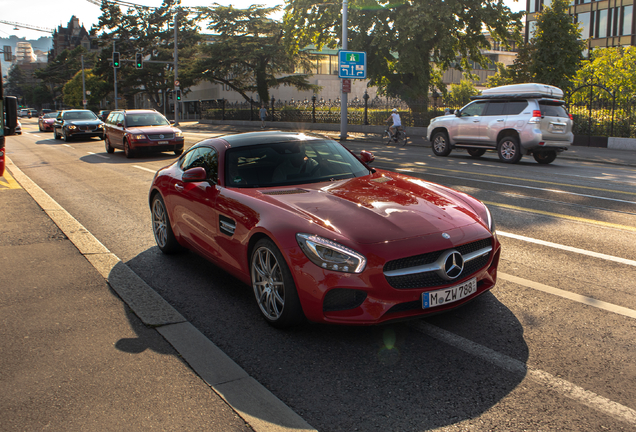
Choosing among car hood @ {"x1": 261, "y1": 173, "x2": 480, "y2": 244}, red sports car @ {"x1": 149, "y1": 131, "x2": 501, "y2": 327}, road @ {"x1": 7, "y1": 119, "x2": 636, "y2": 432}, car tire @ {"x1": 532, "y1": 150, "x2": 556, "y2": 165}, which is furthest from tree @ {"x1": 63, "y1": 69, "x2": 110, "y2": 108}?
car hood @ {"x1": 261, "y1": 173, "x2": 480, "y2": 244}

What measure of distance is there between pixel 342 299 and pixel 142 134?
1666cm

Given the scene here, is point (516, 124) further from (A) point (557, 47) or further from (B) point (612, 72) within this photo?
(B) point (612, 72)

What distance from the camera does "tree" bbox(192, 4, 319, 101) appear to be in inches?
2028

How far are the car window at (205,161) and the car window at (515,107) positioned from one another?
12.9m

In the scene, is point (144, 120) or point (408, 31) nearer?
point (144, 120)

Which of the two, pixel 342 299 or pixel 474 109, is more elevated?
pixel 474 109

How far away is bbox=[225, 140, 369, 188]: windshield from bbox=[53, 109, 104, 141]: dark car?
25.5 metres

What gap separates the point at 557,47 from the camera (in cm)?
2825

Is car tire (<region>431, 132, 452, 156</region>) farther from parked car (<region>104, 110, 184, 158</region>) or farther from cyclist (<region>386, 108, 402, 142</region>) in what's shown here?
parked car (<region>104, 110, 184, 158</region>)

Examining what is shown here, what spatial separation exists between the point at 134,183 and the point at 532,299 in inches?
400

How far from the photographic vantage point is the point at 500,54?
106 meters

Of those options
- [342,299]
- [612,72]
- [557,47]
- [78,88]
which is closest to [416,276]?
[342,299]

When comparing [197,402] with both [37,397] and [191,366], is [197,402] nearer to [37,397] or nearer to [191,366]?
[191,366]

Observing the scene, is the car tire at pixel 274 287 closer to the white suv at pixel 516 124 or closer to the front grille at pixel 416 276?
the front grille at pixel 416 276
